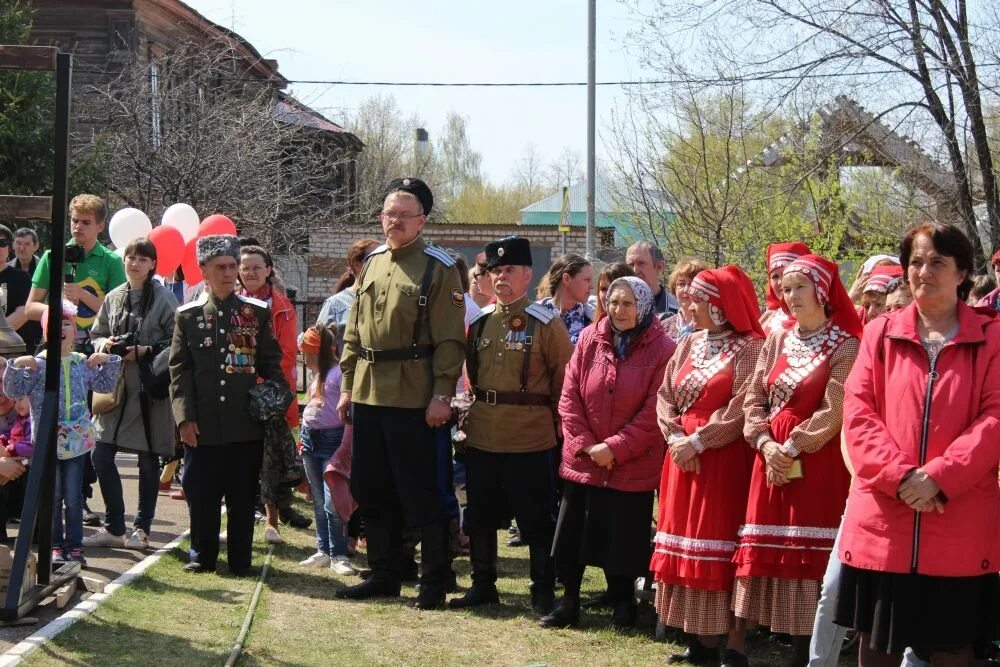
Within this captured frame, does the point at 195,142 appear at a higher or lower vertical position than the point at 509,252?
higher

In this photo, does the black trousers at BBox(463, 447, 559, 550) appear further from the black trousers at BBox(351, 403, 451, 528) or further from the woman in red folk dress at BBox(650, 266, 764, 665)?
the woman in red folk dress at BBox(650, 266, 764, 665)

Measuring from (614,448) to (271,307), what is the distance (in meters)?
3.53

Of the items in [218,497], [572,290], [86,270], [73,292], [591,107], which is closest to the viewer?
[218,497]

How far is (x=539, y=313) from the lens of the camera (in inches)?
277

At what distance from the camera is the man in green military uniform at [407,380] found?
22.8ft

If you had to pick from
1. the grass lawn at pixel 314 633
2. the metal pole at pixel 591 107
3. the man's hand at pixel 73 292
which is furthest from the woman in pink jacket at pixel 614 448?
the metal pole at pixel 591 107

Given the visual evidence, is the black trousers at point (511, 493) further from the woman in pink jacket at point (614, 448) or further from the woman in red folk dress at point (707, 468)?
the woman in red folk dress at point (707, 468)

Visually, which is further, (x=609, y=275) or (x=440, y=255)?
(x=609, y=275)

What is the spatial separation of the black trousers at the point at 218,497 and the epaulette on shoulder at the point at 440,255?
1720mm

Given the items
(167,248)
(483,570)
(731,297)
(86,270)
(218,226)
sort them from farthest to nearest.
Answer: (218,226), (167,248), (86,270), (483,570), (731,297)

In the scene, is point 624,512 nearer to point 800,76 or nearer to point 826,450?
point 826,450

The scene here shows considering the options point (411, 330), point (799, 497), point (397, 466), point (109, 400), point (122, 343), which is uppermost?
point (411, 330)

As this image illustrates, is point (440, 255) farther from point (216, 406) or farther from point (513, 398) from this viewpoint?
point (216, 406)

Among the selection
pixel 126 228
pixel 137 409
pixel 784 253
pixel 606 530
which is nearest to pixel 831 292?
pixel 784 253
